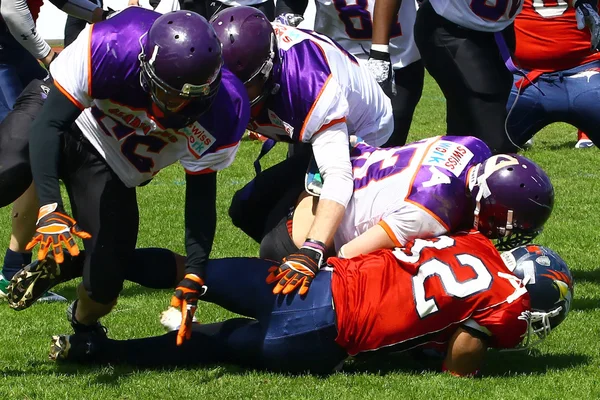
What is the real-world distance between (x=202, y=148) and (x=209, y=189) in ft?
0.57

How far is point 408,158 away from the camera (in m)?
4.32

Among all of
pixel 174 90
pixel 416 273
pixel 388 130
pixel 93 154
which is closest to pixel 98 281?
pixel 93 154

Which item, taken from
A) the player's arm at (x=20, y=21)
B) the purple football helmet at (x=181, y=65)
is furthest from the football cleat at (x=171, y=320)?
the player's arm at (x=20, y=21)

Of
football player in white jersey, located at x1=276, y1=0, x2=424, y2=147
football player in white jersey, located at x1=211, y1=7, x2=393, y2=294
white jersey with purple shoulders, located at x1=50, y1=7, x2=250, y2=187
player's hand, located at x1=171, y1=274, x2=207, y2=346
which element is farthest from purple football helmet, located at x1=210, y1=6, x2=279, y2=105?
football player in white jersey, located at x1=276, y1=0, x2=424, y2=147

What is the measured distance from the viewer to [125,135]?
13.7 feet

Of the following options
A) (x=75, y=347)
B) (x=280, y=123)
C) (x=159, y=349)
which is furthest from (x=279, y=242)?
(x=75, y=347)

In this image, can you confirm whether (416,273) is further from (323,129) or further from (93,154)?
(93,154)

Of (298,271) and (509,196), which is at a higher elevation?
(509,196)

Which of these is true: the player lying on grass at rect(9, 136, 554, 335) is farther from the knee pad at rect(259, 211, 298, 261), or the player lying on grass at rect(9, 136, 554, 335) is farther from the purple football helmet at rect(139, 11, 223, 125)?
the purple football helmet at rect(139, 11, 223, 125)

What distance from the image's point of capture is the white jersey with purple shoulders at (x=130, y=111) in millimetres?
3799

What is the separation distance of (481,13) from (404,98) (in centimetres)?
131

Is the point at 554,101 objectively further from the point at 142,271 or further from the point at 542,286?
the point at 142,271

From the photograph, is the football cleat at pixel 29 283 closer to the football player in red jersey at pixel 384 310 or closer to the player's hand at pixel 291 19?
the football player in red jersey at pixel 384 310

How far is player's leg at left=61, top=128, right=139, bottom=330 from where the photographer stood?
418 cm
